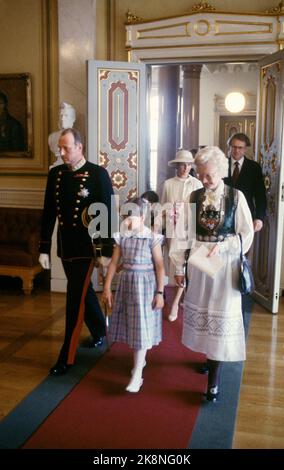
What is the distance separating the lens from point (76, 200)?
3516mm

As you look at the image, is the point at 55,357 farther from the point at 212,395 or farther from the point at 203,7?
the point at 203,7

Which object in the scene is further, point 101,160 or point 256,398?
Answer: point 101,160

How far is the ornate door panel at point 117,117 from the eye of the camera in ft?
17.6

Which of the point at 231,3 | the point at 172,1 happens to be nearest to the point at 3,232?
the point at 172,1

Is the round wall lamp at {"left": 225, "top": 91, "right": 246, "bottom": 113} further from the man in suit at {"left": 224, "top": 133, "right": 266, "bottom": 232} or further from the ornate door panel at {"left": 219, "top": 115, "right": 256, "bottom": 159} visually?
the man in suit at {"left": 224, "top": 133, "right": 266, "bottom": 232}

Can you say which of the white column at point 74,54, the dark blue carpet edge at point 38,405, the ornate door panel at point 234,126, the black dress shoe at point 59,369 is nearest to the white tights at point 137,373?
the dark blue carpet edge at point 38,405

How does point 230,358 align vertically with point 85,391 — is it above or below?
above

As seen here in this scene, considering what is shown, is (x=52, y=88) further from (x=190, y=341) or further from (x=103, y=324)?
(x=190, y=341)

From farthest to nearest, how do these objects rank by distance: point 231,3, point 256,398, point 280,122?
point 231,3 → point 280,122 → point 256,398

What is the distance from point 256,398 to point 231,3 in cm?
418

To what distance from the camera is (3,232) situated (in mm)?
6211

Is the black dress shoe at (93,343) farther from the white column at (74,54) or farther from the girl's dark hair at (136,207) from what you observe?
the white column at (74,54)

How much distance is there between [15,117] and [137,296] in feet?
12.8

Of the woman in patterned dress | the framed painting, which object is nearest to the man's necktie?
the woman in patterned dress
